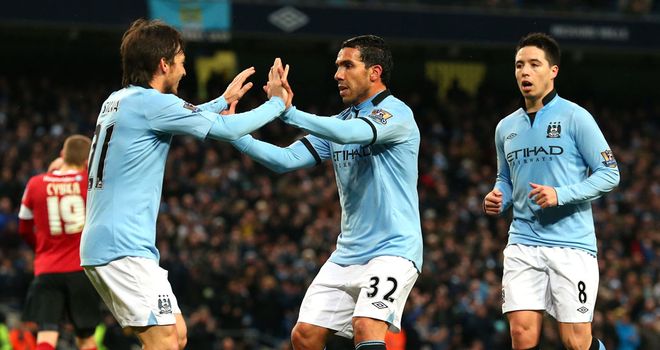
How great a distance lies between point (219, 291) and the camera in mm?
15625

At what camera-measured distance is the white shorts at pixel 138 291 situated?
593 cm

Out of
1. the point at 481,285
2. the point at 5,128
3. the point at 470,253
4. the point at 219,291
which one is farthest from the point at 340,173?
the point at 5,128

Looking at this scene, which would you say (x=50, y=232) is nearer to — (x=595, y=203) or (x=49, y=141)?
(x=49, y=141)

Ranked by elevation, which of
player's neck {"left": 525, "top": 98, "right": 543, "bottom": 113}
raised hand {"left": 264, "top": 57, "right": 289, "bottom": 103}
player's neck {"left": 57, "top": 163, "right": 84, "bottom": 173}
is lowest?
player's neck {"left": 57, "top": 163, "right": 84, "bottom": 173}

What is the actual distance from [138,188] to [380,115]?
1.56 metres

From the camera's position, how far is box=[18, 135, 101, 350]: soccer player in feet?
29.6

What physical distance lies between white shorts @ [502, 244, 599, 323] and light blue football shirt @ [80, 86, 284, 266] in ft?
7.07

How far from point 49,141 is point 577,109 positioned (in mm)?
14445

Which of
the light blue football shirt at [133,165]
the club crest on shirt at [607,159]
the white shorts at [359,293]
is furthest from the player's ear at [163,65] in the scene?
the club crest on shirt at [607,159]

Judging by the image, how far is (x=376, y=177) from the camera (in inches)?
263

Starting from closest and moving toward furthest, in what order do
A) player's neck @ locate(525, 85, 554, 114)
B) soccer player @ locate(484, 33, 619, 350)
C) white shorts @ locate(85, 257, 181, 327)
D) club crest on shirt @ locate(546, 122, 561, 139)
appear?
white shorts @ locate(85, 257, 181, 327), soccer player @ locate(484, 33, 619, 350), club crest on shirt @ locate(546, 122, 561, 139), player's neck @ locate(525, 85, 554, 114)

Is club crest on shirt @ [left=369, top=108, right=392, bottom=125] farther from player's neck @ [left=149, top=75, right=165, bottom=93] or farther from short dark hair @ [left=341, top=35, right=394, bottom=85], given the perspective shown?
player's neck @ [left=149, top=75, right=165, bottom=93]

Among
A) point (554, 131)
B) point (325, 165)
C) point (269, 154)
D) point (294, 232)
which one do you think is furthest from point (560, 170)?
point (325, 165)

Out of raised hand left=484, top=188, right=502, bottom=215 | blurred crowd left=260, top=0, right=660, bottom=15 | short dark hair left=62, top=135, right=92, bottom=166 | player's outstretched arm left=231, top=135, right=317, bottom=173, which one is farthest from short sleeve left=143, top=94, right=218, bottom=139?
blurred crowd left=260, top=0, right=660, bottom=15
